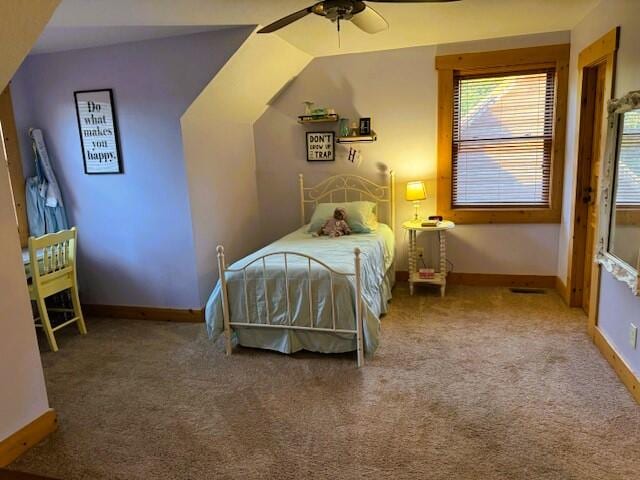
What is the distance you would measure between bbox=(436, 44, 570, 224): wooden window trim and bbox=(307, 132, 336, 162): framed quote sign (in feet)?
3.49

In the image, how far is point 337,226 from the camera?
405 centimetres

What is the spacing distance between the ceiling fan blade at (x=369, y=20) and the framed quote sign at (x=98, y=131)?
2185 millimetres

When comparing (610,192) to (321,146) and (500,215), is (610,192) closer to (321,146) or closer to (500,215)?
(500,215)

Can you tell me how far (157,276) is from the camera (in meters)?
3.90

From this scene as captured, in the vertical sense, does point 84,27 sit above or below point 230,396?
above

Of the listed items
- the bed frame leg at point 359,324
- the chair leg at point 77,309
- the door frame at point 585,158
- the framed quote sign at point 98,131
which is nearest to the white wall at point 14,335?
the chair leg at point 77,309

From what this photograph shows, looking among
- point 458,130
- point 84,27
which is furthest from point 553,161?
point 84,27

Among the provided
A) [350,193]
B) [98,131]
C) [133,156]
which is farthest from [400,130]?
[98,131]

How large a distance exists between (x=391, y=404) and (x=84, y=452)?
5.13ft

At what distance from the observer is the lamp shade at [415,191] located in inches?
163

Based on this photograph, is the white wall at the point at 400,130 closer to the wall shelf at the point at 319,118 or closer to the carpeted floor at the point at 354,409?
the wall shelf at the point at 319,118

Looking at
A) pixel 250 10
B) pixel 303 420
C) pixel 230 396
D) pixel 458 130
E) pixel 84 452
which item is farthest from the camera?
pixel 458 130

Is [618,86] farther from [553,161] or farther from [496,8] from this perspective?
[553,161]

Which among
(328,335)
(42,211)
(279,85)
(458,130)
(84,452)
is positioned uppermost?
(279,85)
